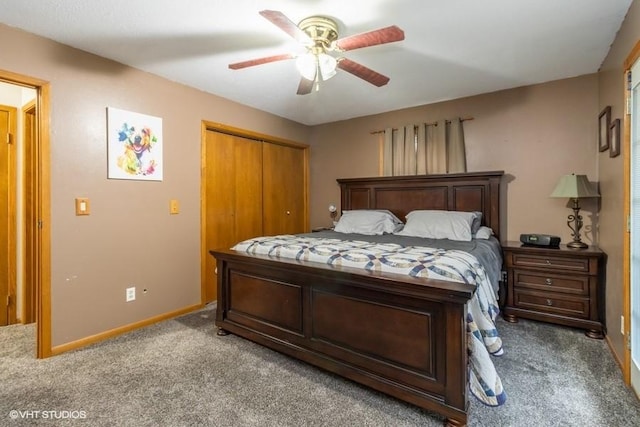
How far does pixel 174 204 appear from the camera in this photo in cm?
313

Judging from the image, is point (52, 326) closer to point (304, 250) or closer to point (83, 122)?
point (83, 122)

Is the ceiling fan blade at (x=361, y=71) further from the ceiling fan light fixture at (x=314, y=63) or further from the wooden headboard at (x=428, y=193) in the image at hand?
the wooden headboard at (x=428, y=193)

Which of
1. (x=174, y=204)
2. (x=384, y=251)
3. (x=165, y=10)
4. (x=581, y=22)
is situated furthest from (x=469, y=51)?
(x=174, y=204)

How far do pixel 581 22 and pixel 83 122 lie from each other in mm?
3647

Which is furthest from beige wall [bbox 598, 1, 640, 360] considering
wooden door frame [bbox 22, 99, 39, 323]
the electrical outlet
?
wooden door frame [bbox 22, 99, 39, 323]

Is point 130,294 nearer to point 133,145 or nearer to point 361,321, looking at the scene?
point 133,145

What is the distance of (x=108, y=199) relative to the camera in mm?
2648

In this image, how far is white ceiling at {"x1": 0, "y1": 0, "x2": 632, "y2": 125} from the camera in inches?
76.9

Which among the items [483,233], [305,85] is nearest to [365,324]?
[305,85]

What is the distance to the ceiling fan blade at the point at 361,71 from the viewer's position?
216 centimetres

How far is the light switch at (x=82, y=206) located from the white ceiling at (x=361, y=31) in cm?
116

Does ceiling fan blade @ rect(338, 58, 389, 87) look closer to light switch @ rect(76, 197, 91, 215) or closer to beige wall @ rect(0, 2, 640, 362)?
beige wall @ rect(0, 2, 640, 362)

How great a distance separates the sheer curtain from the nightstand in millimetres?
1163

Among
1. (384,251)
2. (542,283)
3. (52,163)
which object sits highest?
(52,163)
